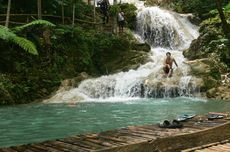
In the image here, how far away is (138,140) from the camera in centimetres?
712

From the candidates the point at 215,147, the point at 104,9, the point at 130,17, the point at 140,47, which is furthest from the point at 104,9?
the point at 215,147

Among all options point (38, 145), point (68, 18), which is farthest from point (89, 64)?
point (38, 145)

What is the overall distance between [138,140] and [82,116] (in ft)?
19.6

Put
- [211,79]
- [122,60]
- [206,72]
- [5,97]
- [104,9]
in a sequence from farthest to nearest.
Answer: [104,9], [122,60], [206,72], [211,79], [5,97]

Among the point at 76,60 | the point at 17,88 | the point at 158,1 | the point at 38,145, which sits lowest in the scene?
the point at 38,145

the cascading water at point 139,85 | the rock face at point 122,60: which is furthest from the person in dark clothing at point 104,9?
the rock face at point 122,60

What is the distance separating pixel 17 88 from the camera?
17.4 m

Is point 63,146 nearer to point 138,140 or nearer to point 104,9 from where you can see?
point 138,140

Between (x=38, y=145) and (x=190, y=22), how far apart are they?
2423 centimetres

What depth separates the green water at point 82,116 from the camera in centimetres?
1023

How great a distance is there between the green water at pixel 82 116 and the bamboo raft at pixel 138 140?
6.97 feet

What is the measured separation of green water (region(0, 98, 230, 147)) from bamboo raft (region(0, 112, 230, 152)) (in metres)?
2.12

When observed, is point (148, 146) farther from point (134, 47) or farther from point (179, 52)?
point (179, 52)

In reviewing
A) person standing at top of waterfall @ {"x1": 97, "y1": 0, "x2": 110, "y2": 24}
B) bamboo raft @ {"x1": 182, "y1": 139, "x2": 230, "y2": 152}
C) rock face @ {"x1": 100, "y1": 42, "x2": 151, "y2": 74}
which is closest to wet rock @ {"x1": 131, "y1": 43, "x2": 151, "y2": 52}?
rock face @ {"x1": 100, "y1": 42, "x2": 151, "y2": 74}
